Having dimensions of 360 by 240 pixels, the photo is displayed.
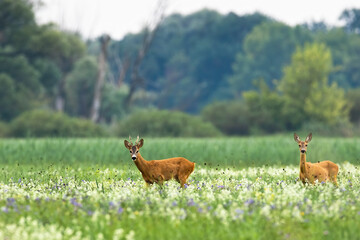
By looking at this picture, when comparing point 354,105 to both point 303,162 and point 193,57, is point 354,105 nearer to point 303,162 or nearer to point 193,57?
point 193,57

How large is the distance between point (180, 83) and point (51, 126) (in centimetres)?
4927

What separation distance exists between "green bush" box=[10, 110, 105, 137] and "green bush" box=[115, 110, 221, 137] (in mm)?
2574

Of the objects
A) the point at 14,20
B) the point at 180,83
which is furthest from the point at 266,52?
the point at 14,20

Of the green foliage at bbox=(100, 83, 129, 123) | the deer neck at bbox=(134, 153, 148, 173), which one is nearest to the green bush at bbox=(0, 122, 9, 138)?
the green foliage at bbox=(100, 83, 129, 123)

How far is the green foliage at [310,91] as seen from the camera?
4956 cm

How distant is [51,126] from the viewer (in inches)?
1676

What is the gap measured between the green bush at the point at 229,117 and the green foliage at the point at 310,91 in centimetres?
609

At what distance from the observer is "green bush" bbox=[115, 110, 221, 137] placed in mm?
43281

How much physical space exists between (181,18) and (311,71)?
2374 inches

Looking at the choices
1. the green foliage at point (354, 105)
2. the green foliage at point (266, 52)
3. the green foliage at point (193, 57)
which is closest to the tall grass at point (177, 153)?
the green foliage at point (354, 105)

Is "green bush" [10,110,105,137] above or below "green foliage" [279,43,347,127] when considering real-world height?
below

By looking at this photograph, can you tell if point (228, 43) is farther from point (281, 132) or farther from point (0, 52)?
point (0, 52)

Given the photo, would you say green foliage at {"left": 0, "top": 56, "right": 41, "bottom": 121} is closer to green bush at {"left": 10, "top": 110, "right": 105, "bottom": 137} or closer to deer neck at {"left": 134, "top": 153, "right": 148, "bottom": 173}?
green bush at {"left": 10, "top": 110, "right": 105, "bottom": 137}

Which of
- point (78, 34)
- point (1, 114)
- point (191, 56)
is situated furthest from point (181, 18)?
point (1, 114)
